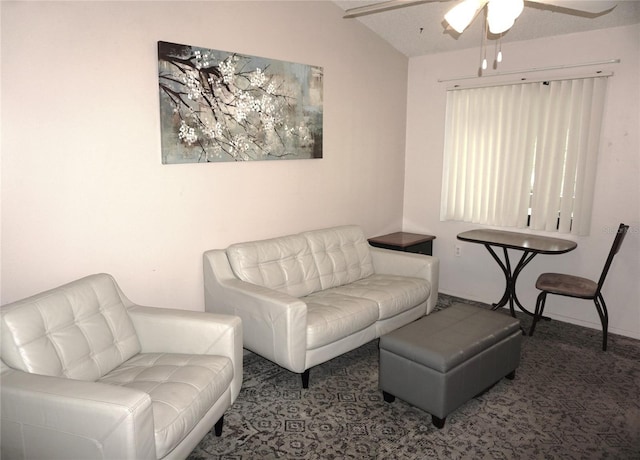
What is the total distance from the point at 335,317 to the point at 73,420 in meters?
1.68

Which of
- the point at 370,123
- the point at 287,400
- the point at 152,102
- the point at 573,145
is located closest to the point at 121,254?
the point at 152,102

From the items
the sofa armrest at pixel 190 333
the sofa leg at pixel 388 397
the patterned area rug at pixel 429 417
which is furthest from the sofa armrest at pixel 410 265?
the sofa armrest at pixel 190 333

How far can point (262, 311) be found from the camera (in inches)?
117

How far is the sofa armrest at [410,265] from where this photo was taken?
12.9 feet

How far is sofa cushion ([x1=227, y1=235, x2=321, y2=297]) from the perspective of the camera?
11.0ft

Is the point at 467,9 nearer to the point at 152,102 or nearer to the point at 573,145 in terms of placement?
the point at 152,102

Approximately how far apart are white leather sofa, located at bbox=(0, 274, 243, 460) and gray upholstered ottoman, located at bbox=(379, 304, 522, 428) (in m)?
0.92

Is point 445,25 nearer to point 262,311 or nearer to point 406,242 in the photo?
point 406,242

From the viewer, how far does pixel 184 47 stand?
307 cm

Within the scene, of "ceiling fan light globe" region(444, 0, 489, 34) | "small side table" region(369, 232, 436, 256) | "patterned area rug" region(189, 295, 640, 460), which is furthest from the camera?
"small side table" region(369, 232, 436, 256)

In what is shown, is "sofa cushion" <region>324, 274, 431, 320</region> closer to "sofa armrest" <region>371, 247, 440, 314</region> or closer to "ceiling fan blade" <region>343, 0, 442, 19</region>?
→ "sofa armrest" <region>371, 247, 440, 314</region>

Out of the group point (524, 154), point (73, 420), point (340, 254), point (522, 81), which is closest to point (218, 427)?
point (73, 420)

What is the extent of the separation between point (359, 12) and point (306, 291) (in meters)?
2.00

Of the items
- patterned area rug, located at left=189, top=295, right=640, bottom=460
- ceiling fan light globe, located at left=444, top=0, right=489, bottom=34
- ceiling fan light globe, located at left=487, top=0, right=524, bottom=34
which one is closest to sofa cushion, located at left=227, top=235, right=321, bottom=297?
patterned area rug, located at left=189, top=295, right=640, bottom=460
